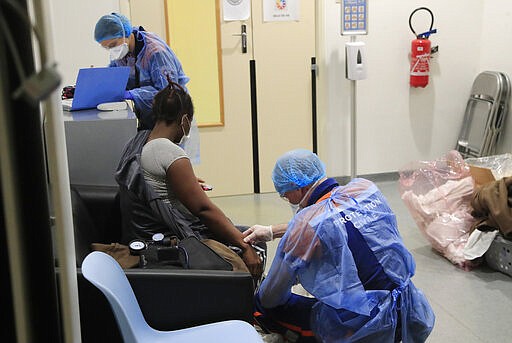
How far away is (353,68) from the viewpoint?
15.1 ft

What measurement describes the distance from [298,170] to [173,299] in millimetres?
634

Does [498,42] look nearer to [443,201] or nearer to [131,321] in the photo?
[443,201]

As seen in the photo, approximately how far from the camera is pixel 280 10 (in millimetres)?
4645

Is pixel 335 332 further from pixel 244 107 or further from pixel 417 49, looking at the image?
pixel 417 49

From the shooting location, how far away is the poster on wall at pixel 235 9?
15.0ft

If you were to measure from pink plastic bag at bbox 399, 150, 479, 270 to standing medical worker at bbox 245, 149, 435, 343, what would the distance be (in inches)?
57.0

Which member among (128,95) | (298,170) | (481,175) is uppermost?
(128,95)

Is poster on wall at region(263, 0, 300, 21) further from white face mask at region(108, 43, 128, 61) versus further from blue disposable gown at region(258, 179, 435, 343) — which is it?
blue disposable gown at region(258, 179, 435, 343)

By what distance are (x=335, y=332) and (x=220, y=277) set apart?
0.43 m

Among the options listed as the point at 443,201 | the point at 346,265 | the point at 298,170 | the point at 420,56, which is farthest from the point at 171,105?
the point at 420,56

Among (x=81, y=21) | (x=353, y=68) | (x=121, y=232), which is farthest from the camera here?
(x=353, y=68)

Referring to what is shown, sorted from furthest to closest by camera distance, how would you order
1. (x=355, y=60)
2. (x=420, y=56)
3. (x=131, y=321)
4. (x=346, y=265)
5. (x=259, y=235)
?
(x=420, y=56) < (x=355, y=60) < (x=259, y=235) < (x=346, y=265) < (x=131, y=321)

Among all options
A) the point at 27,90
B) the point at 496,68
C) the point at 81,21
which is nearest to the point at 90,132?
the point at 81,21

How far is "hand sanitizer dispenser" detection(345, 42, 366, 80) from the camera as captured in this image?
4.57m
